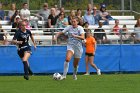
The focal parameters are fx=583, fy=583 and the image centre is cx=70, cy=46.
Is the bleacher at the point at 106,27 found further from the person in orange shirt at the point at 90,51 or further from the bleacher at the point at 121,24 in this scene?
the person in orange shirt at the point at 90,51

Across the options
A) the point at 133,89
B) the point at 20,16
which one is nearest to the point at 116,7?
the point at 20,16

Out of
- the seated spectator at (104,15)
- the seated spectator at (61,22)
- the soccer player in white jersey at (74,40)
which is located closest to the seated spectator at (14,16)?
the seated spectator at (61,22)

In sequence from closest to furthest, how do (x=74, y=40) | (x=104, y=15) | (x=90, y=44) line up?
(x=74, y=40)
(x=90, y=44)
(x=104, y=15)

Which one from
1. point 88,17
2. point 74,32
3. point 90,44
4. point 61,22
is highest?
point 74,32

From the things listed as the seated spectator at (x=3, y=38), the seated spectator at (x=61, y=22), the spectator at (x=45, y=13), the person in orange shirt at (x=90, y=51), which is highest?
the spectator at (x=45, y=13)


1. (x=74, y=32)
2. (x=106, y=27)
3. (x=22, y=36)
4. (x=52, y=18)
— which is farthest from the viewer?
(x=106, y=27)

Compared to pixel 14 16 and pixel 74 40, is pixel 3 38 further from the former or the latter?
pixel 74 40

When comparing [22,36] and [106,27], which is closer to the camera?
[22,36]

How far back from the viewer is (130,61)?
2903 cm

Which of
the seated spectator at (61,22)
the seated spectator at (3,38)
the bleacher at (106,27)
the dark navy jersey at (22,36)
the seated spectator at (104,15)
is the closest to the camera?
the dark navy jersey at (22,36)

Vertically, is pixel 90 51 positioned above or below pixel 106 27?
below

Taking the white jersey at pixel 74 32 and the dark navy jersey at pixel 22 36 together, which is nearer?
the white jersey at pixel 74 32

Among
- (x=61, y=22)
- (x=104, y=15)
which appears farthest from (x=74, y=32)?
(x=104, y=15)

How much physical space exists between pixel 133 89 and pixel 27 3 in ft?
51.0
